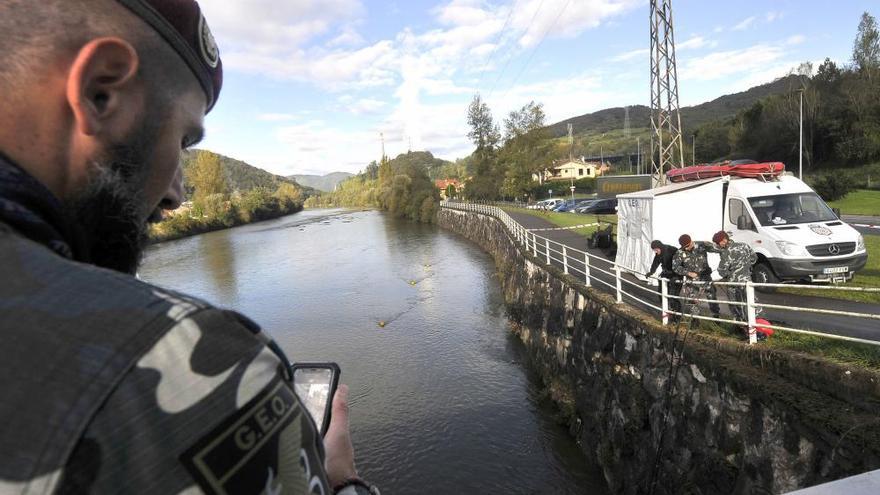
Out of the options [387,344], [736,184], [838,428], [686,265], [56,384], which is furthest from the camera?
[387,344]

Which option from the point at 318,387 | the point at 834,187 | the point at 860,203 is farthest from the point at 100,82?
the point at 834,187

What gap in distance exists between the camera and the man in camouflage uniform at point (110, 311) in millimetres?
535

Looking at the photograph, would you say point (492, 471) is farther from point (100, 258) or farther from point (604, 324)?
point (100, 258)

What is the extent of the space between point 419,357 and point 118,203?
15148 mm

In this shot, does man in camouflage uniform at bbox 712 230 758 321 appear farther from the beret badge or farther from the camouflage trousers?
the beret badge

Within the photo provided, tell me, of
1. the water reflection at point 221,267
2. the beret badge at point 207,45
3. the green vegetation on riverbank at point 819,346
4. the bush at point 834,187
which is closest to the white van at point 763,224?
the green vegetation on riverbank at point 819,346

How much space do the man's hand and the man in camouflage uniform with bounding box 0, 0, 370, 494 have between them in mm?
398

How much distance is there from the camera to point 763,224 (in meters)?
9.63

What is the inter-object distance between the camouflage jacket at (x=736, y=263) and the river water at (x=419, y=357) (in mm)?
4465

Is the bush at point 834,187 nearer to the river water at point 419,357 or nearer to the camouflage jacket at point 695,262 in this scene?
the river water at point 419,357

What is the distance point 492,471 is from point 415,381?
4.48m

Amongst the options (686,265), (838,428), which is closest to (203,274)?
(686,265)

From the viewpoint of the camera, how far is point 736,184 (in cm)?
1031

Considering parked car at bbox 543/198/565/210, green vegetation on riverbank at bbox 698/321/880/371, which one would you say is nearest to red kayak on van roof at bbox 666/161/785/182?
green vegetation on riverbank at bbox 698/321/880/371
